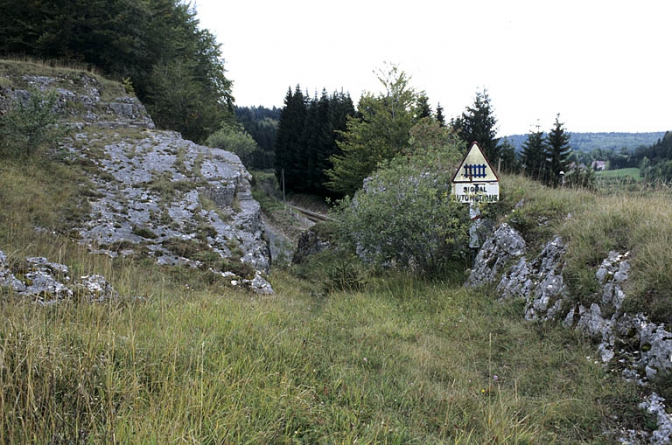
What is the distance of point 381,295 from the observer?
7.21 meters

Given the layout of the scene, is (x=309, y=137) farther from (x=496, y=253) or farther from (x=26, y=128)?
(x=496, y=253)

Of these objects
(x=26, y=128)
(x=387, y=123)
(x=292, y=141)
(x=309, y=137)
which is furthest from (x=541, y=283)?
(x=292, y=141)

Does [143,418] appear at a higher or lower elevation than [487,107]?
lower

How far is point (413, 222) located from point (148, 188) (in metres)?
7.70

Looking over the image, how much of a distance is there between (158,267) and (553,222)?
A: 24.9 feet

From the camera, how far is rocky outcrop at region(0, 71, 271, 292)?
7961 millimetres

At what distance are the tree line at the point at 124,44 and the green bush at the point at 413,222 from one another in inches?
587

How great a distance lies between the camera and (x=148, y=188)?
10438 mm

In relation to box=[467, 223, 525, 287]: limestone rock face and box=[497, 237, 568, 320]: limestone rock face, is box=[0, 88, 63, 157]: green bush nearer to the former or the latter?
box=[467, 223, 525, 287]: limestone rock face

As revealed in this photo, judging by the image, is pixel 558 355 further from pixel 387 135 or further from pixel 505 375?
pixel 387 135

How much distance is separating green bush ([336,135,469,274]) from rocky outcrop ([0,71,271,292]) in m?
2.76

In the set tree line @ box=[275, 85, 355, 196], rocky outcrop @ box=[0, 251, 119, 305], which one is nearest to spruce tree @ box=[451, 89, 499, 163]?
tree line @ box=[275, 85, 355, 196]

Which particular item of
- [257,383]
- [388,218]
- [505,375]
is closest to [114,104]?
[388,218]

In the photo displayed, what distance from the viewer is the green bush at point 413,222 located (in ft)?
25.7
